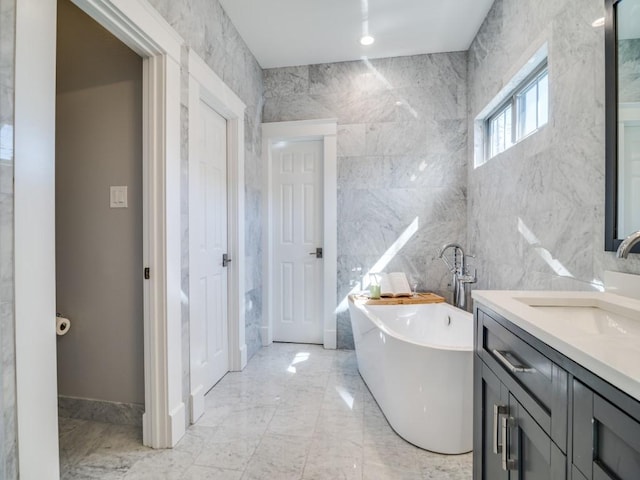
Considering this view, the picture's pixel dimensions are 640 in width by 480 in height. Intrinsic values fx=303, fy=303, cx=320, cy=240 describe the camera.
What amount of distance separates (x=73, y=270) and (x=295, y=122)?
2209 millimetres

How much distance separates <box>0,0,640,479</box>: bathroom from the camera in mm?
1218

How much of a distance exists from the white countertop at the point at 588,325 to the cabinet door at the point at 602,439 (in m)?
0.05

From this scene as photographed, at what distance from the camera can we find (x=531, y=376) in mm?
766

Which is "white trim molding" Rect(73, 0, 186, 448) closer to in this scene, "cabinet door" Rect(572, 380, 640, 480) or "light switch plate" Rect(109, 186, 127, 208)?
"light switch plate" Rect(109, 186, 127, 208)

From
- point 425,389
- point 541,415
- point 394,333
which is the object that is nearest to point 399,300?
point 394,333

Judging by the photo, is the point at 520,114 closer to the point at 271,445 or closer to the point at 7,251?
the point at 271,445

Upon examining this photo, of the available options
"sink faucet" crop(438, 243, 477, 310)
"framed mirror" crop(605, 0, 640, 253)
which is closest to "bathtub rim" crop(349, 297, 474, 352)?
"sink faucet" crop(438, 243, 477, 310)

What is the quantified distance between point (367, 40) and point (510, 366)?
275 cm

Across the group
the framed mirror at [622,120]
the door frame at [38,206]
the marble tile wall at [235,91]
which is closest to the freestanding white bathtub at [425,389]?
the framed mirror at [622,120]

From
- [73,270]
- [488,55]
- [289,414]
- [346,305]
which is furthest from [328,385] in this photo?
[488,55]

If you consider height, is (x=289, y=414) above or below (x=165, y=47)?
below

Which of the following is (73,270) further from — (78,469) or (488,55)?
(488,55)

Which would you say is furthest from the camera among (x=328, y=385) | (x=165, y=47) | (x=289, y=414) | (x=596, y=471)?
(x=328, y=385)

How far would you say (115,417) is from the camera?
1.80 meters
